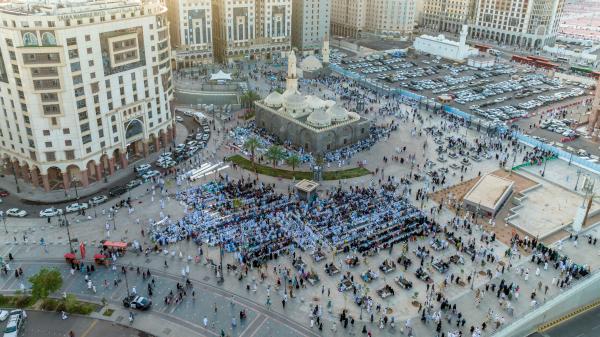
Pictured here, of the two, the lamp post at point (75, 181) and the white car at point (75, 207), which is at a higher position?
the lamp post at point (75, 181)

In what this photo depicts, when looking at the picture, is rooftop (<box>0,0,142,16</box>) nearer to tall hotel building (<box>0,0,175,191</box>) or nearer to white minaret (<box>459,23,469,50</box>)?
tall hotel building (<box>0,0,175,191</box>)

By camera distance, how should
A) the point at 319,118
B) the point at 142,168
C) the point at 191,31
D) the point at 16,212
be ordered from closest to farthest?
the point at 16,212, the point at 142,168, the point at 319,118, the point at 191,31

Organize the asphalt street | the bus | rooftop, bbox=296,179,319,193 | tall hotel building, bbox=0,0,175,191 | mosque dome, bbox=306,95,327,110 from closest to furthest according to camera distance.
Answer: the asphalt street < tall hotel building, bbox=0,0,175,191 < rooftop, bbox=296,179,319,193 < mosque dome, bbox=306,95,327,110 < the bus


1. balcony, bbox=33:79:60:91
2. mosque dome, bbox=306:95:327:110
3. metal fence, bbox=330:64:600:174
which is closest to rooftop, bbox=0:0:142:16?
balcony, bbox=33:79:60:91

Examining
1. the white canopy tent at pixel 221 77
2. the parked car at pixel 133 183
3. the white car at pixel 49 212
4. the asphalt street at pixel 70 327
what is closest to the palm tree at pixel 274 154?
the parked car at pixel 133 183

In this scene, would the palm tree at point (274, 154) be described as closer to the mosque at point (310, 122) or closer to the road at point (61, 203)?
the mosque at point (310, 122)

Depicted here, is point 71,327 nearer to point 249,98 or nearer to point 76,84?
point 76,84

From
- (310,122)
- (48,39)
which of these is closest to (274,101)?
(310,122)
